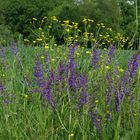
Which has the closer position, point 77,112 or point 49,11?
point 77,112

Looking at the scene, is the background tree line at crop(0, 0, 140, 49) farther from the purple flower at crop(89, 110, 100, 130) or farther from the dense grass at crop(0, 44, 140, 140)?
the purple flower at crop(89, 110, 100, 130)

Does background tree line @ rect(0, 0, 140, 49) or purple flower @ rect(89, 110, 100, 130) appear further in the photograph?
background tree line @ rect(0, 0, 140, 49)

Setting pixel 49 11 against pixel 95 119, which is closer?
pixel 95 119

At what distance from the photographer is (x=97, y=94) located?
2.51 m

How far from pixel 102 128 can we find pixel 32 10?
32.9 meters

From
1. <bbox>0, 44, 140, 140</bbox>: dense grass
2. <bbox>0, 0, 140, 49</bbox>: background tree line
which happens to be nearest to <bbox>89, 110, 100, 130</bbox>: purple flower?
<bbox>0, 44, 140, 140</bbox>: dense grass

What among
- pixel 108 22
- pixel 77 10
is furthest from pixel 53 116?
pixel 77 10

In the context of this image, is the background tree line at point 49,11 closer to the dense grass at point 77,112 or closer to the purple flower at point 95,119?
the dense grass at point 77,112

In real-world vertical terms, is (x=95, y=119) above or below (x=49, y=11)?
below

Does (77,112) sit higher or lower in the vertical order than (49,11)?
lower

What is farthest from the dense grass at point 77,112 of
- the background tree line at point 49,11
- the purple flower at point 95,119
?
the background tree line at point 49,11

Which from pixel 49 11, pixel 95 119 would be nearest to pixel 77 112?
pixel 95 119

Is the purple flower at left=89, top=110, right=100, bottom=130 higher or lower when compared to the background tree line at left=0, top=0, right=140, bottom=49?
lower

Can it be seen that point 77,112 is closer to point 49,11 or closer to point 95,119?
point 95,119
